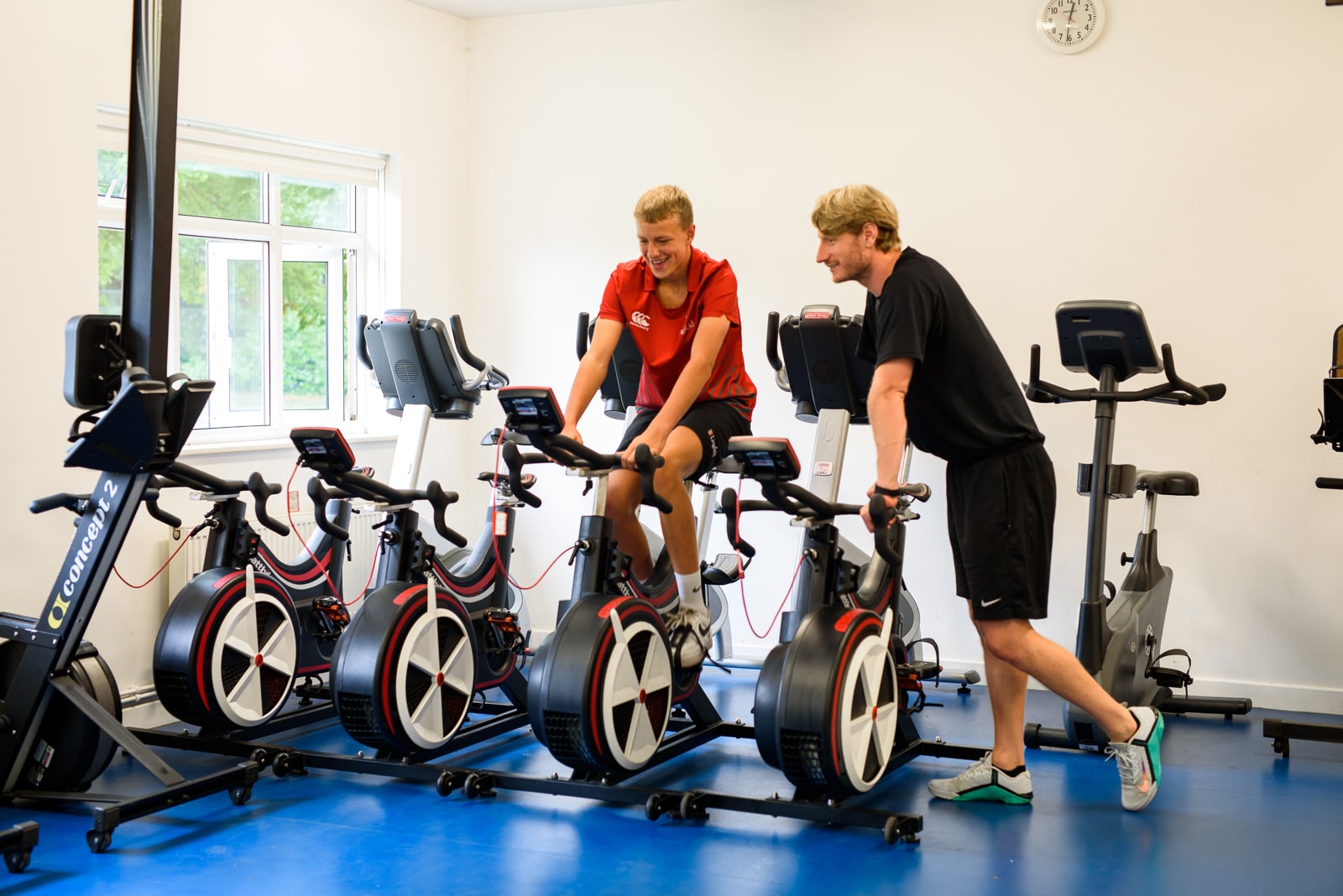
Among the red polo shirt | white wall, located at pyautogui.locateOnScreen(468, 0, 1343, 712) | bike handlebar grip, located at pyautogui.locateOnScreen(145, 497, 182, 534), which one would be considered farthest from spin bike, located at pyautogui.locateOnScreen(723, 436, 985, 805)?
white wall, located at pyautogui.locateOnScreen(468, 0, 1343, 712)

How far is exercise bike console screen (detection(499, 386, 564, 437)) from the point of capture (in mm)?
3615

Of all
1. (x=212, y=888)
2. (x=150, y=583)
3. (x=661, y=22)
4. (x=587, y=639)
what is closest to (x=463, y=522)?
(x=150, y=583)

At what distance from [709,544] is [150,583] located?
8.58 ft

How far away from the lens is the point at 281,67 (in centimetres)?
560

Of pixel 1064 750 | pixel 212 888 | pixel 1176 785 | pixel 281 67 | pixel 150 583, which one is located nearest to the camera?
pixel 212 888

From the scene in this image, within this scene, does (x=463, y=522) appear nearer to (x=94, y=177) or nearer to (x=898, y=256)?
(x=94, y=177)

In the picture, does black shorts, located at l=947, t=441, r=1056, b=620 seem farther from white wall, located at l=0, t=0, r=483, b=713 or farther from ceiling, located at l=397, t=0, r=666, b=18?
ceiling, located at l=397, t=0, r=666, b=18

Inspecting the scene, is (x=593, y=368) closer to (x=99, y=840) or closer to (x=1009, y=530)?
(x=1009, y=530)

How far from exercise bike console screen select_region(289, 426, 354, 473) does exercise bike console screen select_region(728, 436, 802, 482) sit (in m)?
1.26

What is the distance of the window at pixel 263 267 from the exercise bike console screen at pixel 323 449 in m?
1.45

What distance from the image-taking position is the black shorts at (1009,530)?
358 cm

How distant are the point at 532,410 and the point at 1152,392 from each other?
205cm

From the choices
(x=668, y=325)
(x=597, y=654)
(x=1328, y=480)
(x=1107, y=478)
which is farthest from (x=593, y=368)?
(x=1328, y=480)

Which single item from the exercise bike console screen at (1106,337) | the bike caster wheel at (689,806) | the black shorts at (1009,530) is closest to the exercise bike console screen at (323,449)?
the bike caster wheel at (689,806)
